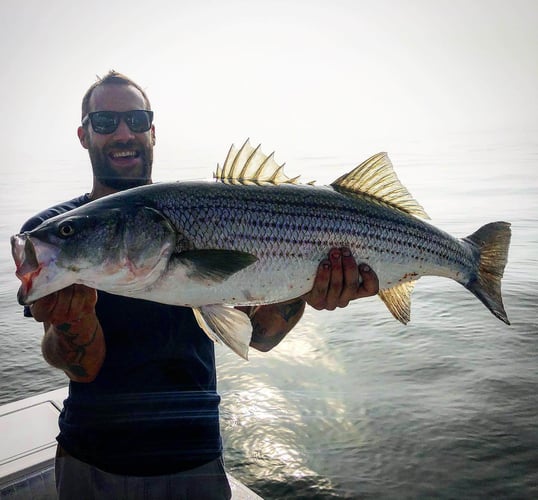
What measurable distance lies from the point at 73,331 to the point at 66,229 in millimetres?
725

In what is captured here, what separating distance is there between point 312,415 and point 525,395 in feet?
13.8

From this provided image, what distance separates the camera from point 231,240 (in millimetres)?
3264

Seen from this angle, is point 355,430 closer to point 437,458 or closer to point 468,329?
point 437,458

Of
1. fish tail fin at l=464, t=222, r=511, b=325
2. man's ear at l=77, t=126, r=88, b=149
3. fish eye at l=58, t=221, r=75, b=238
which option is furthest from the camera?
man's ear at l=77, t=126, r=88, b=149

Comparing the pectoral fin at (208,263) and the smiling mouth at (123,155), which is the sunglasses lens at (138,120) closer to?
the smiling mouth at (123,155)

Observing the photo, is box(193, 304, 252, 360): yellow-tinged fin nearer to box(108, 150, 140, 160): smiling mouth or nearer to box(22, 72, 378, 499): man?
box(22, 72, 378, 499): man

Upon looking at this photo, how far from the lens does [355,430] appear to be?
26.9ft

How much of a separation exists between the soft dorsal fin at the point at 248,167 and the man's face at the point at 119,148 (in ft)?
3.73

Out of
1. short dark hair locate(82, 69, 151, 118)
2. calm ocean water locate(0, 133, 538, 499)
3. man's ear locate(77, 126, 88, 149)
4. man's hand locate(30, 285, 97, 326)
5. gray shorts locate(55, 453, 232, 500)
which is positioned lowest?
calm ocean water locate(0, 133, 538, 499)

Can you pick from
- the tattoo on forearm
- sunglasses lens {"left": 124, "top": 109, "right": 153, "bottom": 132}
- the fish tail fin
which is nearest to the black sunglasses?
sunglasses lens {"left": 124, "top": 109, "right": 153, "bottom": 132}

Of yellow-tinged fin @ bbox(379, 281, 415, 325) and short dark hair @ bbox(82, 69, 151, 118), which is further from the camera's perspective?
short dark hair @ bbox(82, 69, 151, 118)

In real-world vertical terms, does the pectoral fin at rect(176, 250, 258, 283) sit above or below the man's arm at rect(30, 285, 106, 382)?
above

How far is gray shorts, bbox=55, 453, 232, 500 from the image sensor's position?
3297mm

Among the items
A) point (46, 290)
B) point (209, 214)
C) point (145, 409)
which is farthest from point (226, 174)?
point (145, 409)
